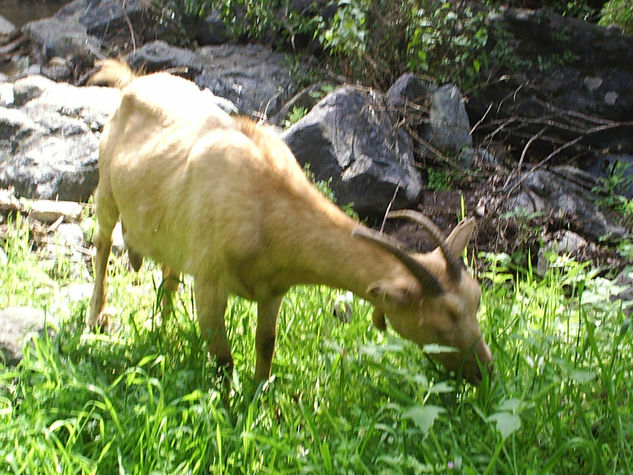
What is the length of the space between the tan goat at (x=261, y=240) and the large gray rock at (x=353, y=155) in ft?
8.40

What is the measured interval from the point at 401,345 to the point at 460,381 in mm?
411

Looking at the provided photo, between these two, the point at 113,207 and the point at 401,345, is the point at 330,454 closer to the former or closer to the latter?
the point at 401,345

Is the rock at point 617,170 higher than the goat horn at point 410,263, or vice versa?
the goat horn at point 410,263

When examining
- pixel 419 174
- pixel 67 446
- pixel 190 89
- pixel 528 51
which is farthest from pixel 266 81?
pixel 67 446

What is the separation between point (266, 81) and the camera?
9.14m

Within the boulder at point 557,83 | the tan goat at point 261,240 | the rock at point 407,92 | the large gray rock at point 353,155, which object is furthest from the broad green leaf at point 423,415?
the boulder at point 557,83

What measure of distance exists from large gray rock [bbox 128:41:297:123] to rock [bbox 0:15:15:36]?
265 centimetres

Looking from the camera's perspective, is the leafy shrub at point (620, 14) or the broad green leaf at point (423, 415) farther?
the leafy shrub at point (620, 14)

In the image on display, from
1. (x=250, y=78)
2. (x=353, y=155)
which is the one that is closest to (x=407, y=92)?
(x=353, y=155)

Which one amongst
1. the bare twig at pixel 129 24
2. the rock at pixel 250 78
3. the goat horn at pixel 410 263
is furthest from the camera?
the bare twig at pixel 129 24

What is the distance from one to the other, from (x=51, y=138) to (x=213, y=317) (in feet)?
13.0

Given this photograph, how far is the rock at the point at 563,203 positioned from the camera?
6984 mm

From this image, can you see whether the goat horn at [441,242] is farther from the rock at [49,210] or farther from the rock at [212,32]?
the rock at [212,32]

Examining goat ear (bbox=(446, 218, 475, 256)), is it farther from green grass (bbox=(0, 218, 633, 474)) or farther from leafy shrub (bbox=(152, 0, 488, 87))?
leafy shrub (bbox=(152, 0, 488, 87))
